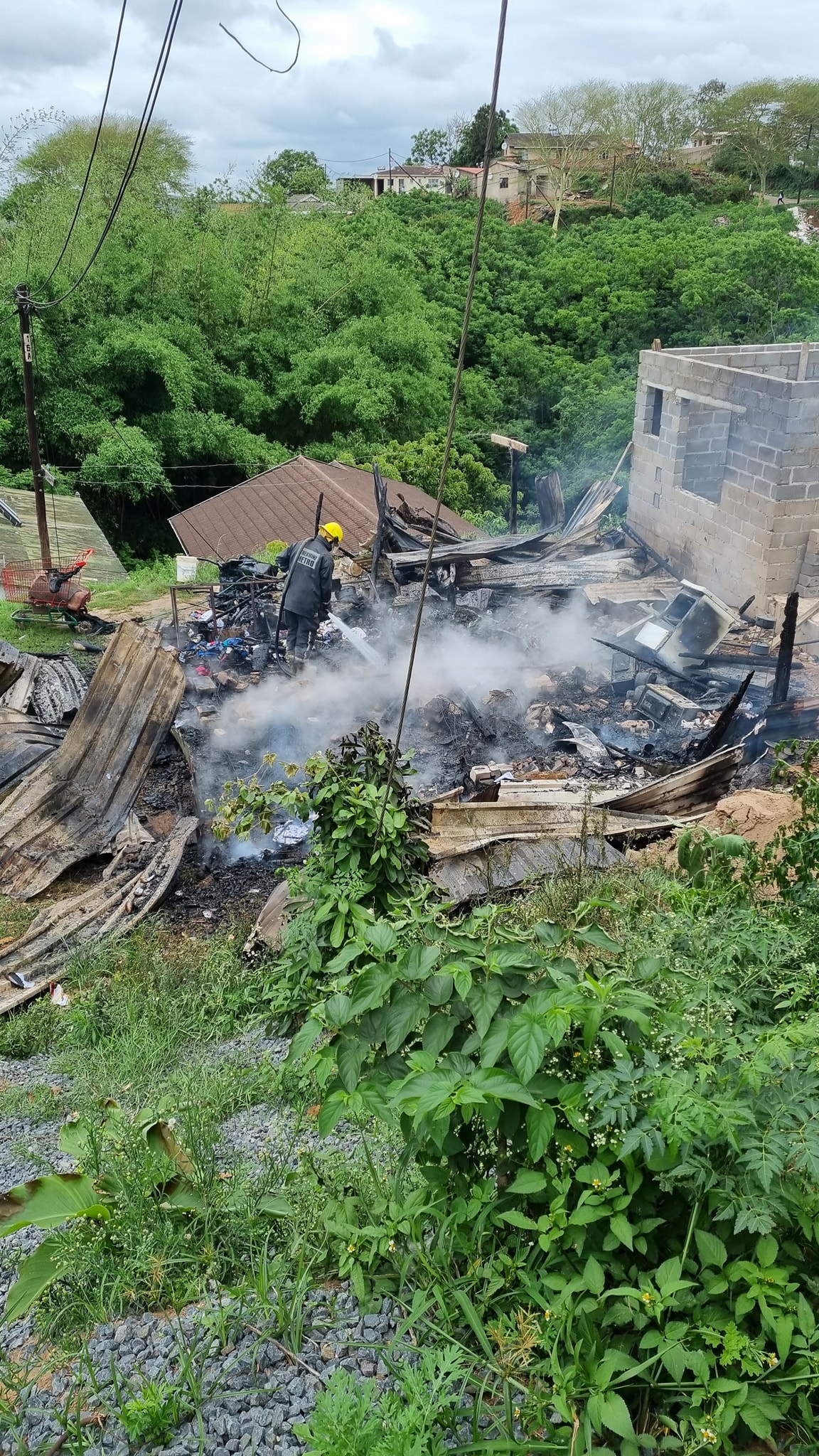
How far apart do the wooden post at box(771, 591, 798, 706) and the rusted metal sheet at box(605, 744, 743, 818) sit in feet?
5.11

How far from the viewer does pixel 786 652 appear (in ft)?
27.1

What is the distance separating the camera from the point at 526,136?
50.0 meters

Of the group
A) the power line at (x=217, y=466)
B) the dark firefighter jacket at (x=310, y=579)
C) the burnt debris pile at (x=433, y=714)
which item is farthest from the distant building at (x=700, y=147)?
the dark firefighter jacket at (x=310, y=579)

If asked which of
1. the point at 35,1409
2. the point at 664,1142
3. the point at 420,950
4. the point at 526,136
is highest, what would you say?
the point at 526,136

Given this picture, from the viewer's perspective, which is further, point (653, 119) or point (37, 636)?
point (653, 119)

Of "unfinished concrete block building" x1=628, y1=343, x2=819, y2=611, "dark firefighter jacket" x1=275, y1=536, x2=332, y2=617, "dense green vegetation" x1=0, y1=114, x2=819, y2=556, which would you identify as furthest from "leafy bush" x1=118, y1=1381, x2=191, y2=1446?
"dense green vegetation" x1=0, y1=114, x2=819, y2=556

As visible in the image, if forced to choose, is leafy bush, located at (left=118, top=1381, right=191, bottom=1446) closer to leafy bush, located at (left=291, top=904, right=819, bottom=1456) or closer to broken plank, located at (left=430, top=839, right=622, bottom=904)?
leafy bush, located at (left=291, top=904, right=819, bottom=1456)

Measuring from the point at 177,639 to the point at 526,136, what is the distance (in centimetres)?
4967

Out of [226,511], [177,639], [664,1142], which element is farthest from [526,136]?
[664,1142]

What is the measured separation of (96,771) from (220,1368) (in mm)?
5819

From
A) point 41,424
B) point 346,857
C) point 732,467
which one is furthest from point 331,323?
point 346,857

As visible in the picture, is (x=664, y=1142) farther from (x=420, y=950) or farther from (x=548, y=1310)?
(x=420, y=950)

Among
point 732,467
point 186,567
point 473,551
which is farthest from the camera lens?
point 186,567

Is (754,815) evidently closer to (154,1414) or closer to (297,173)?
(154,1414)
